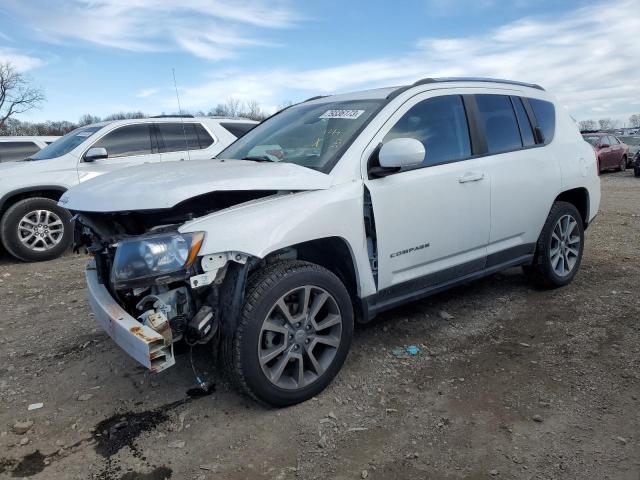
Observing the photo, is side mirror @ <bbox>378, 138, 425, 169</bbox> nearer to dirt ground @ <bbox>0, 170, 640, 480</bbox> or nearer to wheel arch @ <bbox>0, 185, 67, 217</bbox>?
dirt ground @ <bbox>0, 170, 640, 480</bbox>

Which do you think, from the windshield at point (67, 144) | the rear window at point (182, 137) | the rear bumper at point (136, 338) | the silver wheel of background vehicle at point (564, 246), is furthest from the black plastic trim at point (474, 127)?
the windshield at point (67, 144)

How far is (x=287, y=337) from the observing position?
2.88 metres

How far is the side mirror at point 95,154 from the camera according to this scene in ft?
22.6

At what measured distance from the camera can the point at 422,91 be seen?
12.0ft

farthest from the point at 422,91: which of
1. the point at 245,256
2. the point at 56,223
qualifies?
the point at 56,223

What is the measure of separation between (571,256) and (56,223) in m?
6.45

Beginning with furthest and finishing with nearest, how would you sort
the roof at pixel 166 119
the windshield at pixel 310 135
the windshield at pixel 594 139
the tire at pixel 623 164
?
the tire at pixel 623 164 < the windshield at pixel 594 139 < the roof at pixel 166 119 < the windshield at pixel 310 135

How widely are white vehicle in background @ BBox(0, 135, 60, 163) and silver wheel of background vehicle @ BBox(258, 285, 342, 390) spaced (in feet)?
28.6

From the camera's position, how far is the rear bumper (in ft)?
8.02

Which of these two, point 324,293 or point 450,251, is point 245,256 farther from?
point 450,251

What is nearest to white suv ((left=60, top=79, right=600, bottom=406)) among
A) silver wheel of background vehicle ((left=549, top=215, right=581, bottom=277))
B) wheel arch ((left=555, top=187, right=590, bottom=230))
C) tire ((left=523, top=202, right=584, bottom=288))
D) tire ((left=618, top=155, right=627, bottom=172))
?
tire ((left=523, top=202, right=584, bottom=288))

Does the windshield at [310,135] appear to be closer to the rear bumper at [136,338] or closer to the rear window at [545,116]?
the rear bumper at [136,338]

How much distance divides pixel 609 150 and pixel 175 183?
20.5 metres

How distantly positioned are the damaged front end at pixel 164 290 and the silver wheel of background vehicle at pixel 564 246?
325 cm
